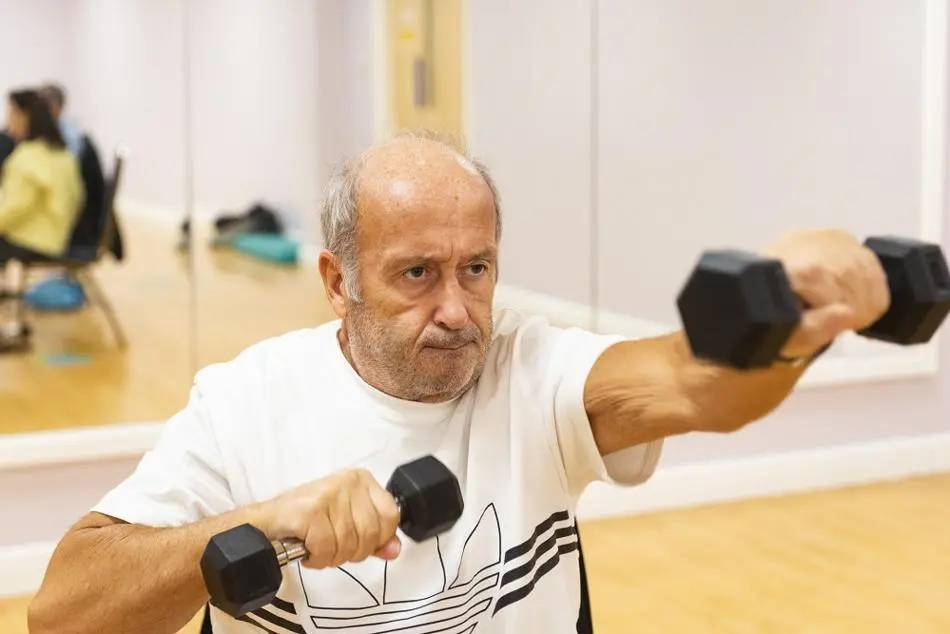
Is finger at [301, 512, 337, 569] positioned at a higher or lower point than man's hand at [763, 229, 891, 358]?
lower

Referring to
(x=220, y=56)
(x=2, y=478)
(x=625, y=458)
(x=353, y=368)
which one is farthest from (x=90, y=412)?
(x=625, y=458)

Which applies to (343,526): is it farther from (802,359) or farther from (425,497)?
(802,359)

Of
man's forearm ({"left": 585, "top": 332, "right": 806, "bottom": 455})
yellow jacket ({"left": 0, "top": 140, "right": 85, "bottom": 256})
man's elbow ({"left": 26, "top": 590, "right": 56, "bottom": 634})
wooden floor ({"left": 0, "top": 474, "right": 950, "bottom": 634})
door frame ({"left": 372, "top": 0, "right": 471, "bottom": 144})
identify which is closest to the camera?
man's forearm ({"left": 585, "top": 332, "right": 806, "bottom": 455})

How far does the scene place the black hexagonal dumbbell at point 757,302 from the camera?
2.79 ft

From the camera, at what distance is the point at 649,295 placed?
4.08 metres

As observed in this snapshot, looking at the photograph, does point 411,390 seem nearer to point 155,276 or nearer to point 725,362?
point 725,362

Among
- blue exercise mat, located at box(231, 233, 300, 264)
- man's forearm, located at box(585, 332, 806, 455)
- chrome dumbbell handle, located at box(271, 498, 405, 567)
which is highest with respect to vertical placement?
man's forearm, located at box(585, 332, 806, 455)

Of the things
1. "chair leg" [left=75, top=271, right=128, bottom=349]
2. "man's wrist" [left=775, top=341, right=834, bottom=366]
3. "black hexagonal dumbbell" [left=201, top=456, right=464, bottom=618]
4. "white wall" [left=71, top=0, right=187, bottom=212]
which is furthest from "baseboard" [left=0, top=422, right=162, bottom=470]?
"man's wrist" [left=775, top=341, right=834, bottom=366]

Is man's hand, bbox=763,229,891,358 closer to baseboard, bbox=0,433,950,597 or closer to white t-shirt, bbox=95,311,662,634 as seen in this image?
white t-shirt, bbox=95,311,662,634

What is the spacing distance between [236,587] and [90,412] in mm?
2550

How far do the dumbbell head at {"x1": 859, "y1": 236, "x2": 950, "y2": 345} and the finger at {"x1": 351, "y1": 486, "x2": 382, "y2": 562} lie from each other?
455 millimetres

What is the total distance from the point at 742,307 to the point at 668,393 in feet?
1.02

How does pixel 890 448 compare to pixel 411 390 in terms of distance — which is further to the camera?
pixel 890 448

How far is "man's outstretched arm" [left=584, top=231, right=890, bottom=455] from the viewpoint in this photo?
0.92 metres
